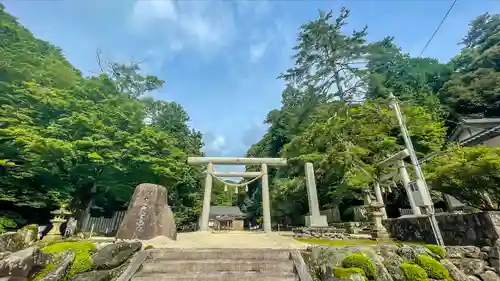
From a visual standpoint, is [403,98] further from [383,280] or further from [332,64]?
[383,280]

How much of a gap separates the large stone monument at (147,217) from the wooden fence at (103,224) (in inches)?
337

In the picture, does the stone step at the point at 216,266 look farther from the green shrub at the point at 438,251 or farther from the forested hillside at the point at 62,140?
the forested hillside at the point at 62,140

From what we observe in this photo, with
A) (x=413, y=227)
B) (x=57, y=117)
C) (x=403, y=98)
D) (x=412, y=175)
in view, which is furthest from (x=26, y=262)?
(x=403, y=98)

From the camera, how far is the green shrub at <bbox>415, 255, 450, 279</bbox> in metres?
3.99

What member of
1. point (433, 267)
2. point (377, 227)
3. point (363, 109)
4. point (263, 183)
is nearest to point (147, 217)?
point (433, 267)

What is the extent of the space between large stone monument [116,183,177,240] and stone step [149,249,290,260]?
2287mm

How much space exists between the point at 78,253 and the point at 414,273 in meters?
6.02

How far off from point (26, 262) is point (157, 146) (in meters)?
11.7

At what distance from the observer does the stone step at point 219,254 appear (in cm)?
448

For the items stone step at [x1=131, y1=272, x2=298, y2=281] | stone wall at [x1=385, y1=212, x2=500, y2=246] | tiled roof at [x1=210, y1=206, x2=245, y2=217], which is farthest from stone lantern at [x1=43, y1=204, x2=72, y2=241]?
tiled roof at [x1=210, y1=206, x2=245, y2=217]

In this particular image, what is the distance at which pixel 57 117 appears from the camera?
12211 mm

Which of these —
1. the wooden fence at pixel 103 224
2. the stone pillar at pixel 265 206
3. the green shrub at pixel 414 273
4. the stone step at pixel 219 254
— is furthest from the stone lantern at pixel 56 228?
the green shrub at pixel 414 273

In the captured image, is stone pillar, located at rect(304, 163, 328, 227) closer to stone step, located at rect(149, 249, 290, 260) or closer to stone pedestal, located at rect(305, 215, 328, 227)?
stone pedestal, located at rect(305, 215, 328, 227)

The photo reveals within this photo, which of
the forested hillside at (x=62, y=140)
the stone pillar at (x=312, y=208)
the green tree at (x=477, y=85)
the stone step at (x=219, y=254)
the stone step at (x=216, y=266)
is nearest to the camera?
the stone step at (x=216, y=266)
